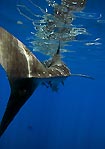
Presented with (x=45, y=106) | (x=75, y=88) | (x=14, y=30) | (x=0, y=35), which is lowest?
(x=45, y=106)

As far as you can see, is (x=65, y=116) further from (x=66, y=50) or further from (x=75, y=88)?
(x=66, y=50)

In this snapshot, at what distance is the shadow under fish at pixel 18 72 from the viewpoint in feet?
11.8

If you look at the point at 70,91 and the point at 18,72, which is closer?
the point at 18,72

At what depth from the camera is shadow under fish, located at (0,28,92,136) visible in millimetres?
3605

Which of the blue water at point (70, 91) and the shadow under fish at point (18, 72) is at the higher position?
the shadow under fish at point (18, 72)

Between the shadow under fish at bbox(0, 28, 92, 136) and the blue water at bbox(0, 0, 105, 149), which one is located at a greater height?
the shadow under fish at bbox(0, 28, 92, 136)

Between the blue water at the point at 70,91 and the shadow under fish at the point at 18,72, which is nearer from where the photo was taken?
the shadow under fish at the point at 18,72

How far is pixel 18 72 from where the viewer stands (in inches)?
145

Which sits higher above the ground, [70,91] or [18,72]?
[18,72]

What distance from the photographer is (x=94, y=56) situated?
2747 cm

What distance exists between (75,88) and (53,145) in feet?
35.2

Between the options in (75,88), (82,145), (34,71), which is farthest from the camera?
(75,88)

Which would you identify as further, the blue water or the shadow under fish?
the blue water

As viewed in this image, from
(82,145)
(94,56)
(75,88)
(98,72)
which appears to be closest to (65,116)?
(75,88)
